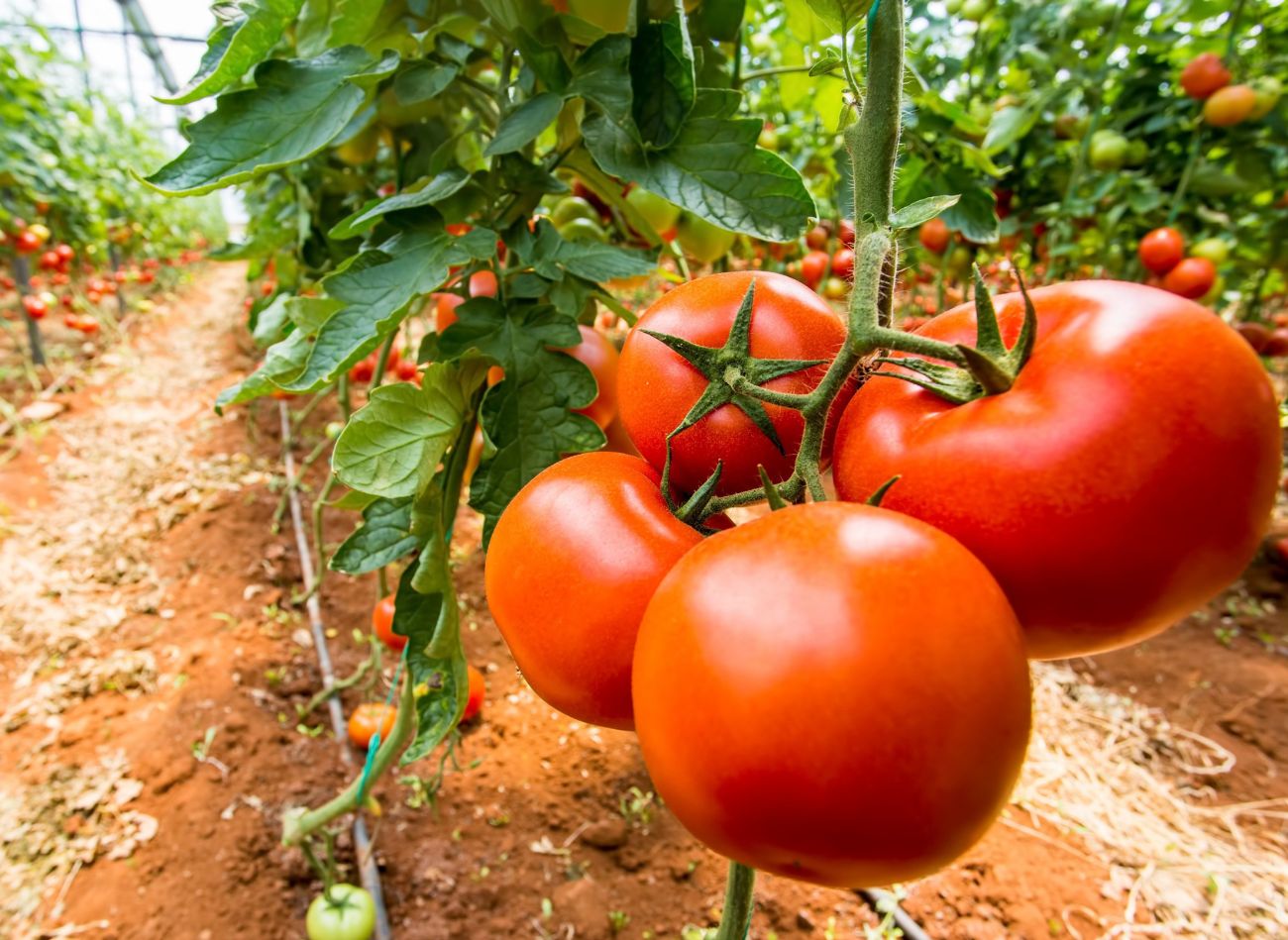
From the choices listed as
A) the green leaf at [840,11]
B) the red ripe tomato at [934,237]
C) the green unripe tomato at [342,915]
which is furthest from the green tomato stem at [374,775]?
the red ripe tomato at [934,237]

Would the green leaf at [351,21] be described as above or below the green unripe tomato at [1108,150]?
above

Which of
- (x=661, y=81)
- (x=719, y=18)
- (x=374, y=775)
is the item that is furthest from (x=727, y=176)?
(x=374, y=775)

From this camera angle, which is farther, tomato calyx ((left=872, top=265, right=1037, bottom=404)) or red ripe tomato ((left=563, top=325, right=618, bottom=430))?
red ripe tomato ((left=563, top=325, right=618, bottom=430))

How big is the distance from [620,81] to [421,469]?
331 mm

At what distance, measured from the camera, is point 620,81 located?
21.7 inches

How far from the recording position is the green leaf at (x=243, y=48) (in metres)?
0.52

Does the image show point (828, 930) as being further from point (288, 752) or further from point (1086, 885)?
point (288, 752)

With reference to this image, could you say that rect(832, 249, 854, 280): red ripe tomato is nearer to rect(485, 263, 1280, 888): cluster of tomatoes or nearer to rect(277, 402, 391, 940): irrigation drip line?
rect(485, 263, 1280, 888): cluster of tomatoes

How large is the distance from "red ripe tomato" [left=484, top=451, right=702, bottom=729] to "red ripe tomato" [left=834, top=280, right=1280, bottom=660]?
0.13 metres

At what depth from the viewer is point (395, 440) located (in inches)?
22.0

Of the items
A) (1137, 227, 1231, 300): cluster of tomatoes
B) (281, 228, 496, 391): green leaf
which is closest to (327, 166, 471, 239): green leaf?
(281, 228, 496, 391): green leaf

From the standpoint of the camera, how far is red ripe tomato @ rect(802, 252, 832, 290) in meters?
2.32

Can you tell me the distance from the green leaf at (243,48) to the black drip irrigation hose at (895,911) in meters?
1.40

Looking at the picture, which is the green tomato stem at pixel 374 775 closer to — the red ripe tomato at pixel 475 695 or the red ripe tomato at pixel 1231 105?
the red ripe tomato at pixel 475 695
